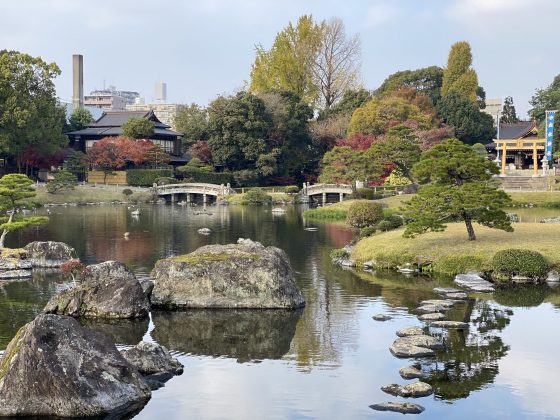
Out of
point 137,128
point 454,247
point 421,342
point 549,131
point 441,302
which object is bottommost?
point 421,342

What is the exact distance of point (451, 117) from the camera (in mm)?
90688

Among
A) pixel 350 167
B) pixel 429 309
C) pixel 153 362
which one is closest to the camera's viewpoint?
pixel 153 362

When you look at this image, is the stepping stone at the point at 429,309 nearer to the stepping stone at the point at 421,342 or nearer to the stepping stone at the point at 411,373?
the stepping stone at the point at 421,342

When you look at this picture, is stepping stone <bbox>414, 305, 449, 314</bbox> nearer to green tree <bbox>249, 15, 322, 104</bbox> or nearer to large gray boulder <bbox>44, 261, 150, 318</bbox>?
large gray boulder <bbox>44, 261, 150, 318</bbox>

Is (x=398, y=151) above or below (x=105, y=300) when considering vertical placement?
above

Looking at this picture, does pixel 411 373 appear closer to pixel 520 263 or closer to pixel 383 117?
pixel 520 263

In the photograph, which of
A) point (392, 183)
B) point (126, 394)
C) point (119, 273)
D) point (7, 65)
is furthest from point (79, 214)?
point (126, 394)

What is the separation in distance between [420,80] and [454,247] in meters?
75.1

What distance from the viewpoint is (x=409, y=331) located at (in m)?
19.9

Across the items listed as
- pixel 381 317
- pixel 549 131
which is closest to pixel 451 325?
pixel 381 317

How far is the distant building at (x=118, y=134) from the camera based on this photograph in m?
92.4

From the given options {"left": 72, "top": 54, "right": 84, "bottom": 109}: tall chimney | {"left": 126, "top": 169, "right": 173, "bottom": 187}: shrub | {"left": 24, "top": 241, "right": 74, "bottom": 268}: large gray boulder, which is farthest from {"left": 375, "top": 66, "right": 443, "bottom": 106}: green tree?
{"left": 24, "top": 241, "right": 74, "bottom": 268}: large gray boulder

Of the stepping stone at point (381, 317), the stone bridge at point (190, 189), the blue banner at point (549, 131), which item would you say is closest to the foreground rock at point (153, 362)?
the stepping stone at point (381, 317)

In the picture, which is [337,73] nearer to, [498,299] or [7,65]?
[7,65]
